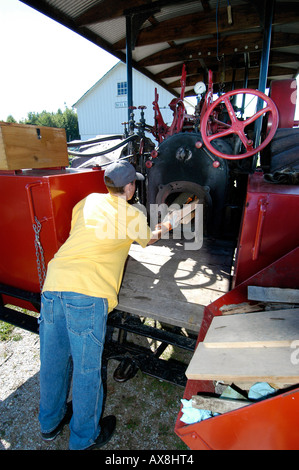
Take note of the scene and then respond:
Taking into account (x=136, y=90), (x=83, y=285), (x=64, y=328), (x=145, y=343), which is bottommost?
(x=145, y=343)

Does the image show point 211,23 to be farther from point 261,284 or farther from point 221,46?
point 261,284

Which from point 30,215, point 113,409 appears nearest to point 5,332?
point 113,409

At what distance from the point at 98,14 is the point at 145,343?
4.84 meters

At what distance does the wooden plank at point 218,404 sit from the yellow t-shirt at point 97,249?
87 cm

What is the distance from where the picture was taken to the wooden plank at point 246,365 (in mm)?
1053

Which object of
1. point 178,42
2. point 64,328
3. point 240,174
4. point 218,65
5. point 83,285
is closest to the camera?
point 83,285

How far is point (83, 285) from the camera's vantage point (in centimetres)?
177

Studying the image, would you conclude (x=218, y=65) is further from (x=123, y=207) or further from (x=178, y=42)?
(x=123, y=207)

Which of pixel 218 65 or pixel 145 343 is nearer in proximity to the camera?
pixel 145 343

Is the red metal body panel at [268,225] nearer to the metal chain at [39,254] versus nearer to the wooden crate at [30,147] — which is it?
the metal chain at [39,254]

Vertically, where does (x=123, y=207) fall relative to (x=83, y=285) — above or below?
above

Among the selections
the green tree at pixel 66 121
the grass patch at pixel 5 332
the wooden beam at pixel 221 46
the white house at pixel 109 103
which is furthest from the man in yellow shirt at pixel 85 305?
the green tree at pixel 66 121

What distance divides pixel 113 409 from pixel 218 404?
149 cm

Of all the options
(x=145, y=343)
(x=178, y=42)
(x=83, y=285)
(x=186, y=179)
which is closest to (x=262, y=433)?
(x=83, y=285)
